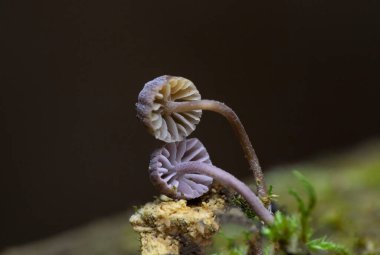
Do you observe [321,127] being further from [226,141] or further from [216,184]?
[216,184]

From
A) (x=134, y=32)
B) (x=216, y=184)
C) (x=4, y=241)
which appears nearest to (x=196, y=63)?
(x=134, y=32)

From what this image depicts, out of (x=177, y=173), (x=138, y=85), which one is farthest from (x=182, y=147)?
(x=138, y=85)

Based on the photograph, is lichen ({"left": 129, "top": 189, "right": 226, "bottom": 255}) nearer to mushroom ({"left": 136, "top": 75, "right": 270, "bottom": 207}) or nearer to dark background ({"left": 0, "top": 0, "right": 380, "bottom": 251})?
mushroom ({"left": 136, "top": 75, "right": 270, "bottom": 207})

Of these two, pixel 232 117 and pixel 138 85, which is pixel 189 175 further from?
pixel 138 85

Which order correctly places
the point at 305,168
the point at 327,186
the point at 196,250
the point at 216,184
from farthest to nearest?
1. the point at 305,168
2. the point at 327,186
3. the point at 216,184
4. the point at 196,250

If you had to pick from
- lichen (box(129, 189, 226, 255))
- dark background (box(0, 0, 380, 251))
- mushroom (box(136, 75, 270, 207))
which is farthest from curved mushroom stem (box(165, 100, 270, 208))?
dark background (box(0, 0, 380, 251))

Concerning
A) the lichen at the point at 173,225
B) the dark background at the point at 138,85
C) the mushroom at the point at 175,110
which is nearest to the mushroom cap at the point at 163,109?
the mushroom at the point at 175,110
